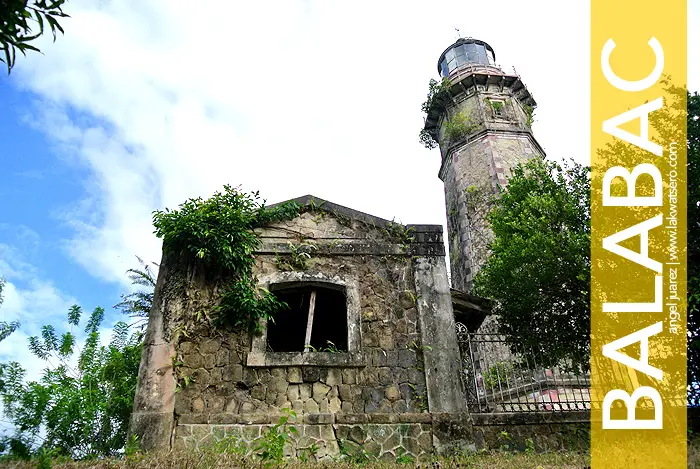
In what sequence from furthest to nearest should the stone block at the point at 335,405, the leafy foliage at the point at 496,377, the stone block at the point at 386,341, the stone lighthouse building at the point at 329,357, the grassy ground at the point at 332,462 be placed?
the leafy foliage at the point at 496,377, the stone block at the point at 386,341, the stone block at the point at 335,405, the stone lighthouse building at the point at 329,357, the grassy ground at the point at 332,462

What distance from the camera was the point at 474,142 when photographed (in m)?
19.0

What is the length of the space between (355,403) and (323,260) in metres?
2.57

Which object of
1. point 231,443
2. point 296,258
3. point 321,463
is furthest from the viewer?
point 296,258

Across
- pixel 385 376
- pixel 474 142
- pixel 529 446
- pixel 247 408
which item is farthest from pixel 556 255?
pixel 474 142

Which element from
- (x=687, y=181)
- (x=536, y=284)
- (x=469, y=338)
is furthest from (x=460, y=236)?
(x=469, y=338)

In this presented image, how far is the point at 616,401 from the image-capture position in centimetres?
766

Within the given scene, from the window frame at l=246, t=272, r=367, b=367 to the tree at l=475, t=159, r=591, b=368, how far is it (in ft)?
15.5

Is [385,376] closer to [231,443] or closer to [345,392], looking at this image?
[345,392]

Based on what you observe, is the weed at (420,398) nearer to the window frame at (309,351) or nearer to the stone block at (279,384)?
the window frame at (309,351)

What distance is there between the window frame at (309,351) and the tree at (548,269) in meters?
4.71

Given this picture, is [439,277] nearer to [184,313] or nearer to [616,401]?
[616,401]

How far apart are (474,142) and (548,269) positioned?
31.4 ft

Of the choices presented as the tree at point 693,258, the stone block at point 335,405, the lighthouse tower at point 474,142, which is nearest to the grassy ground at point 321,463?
the stone block at point 335,405

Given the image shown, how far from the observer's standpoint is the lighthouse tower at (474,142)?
57.3 ft
